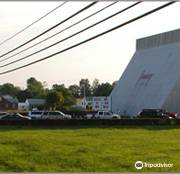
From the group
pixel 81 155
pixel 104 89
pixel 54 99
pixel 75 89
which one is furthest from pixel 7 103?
pixel 81 155

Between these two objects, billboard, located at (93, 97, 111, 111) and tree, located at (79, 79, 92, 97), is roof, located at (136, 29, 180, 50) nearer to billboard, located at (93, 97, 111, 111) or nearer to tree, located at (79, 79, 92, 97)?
billboard, located at (93, 97, 111, 111)

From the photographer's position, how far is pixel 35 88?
15525cm

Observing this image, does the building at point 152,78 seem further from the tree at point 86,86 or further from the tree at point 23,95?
the tree at point 86,86

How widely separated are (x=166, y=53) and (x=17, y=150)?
204ft

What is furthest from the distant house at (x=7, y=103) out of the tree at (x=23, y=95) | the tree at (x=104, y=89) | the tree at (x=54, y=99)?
the tree at (x=54, y=99)

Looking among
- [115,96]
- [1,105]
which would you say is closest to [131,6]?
[115,96]

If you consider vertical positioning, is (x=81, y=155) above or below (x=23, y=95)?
below

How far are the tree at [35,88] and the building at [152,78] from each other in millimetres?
59483

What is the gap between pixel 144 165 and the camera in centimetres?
1549

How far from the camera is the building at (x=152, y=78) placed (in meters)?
71.9

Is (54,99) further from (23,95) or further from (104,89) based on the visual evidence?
(23,95)

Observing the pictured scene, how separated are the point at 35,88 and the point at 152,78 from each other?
8124 cm

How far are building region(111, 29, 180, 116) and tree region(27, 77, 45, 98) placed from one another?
195 feet

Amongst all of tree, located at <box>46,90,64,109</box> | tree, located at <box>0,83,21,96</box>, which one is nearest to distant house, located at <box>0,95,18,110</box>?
tree, located at <box>0,83,21,96</box>
